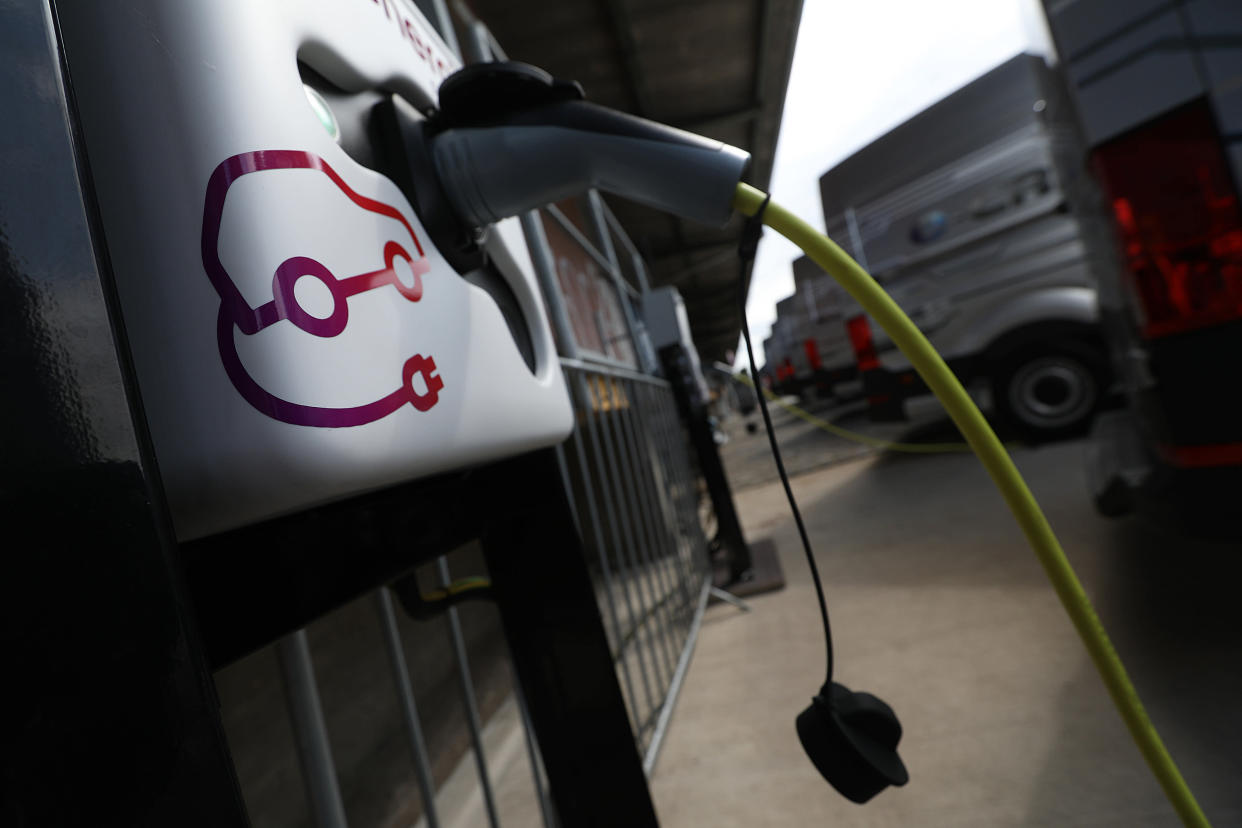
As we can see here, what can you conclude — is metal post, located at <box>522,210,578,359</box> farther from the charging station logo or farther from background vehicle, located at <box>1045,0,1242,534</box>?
the charging station logo

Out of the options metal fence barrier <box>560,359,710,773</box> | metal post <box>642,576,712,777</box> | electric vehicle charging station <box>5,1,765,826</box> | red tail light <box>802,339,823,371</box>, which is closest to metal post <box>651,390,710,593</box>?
metal fence barrier <box>560,359,710,773</box>

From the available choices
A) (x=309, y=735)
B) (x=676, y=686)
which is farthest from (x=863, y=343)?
(x=309, y=735)

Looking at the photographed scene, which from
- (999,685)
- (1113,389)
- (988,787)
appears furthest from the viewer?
(1113,389)

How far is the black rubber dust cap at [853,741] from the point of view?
1.71 feet

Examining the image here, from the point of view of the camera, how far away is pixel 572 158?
0.46 meters

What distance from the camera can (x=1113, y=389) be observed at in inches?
146

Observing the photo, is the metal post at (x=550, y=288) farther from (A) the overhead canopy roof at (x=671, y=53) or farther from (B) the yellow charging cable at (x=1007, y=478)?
(A) the overhead canopy roof at (x=671, y=53)

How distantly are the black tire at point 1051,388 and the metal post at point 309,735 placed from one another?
13.9ft

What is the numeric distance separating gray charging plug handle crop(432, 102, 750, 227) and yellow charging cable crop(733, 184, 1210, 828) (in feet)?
0.12

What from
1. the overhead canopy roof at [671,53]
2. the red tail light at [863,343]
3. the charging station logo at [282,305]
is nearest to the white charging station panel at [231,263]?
the charging station logo at [282,305]

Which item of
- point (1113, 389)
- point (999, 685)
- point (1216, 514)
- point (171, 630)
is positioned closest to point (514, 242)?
point (171, 630)

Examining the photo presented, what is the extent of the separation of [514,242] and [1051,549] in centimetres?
49

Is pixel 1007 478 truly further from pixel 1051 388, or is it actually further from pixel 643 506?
pixel 1051 388

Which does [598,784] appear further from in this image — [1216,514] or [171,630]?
[1216,514]
